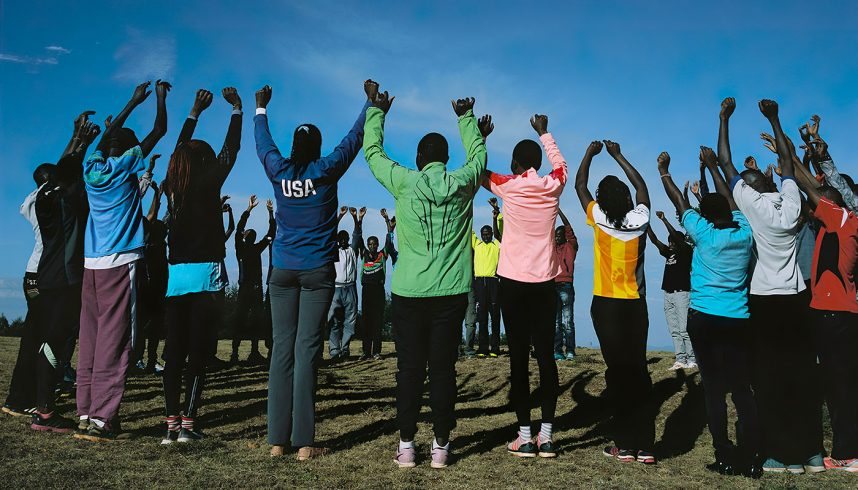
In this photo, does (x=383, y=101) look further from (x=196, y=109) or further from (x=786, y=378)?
(x=786, y=378)

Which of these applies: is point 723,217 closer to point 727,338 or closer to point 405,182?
point 727,338

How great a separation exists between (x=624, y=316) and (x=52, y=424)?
5.54 meters

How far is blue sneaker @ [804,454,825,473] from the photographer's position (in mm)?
5270

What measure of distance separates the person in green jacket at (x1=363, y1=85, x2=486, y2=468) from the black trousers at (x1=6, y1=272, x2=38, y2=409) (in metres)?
4.38

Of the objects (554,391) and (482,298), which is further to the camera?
(482,298)

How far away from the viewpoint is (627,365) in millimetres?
5309

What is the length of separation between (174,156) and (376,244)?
26.5ft

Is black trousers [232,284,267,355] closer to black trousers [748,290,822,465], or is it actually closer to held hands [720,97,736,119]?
black trousers [748,290,822,465]

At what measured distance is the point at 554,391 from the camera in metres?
5.26

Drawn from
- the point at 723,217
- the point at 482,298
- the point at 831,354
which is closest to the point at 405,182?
the point at 723,217

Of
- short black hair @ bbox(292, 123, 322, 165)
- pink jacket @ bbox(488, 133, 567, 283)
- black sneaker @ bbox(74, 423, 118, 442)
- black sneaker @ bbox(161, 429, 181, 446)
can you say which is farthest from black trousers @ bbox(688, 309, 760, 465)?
black sneaker @ bbox(74, 423, 118, 442)

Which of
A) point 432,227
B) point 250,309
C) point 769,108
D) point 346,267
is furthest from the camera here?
point 346,267

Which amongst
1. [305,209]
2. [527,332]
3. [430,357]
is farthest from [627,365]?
[305,209]

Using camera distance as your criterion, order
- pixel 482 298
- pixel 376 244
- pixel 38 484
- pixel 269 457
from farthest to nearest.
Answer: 1. pixel 376 244
2. pixel 482 298
3. pixel 269 457
4. pixel 38 484
